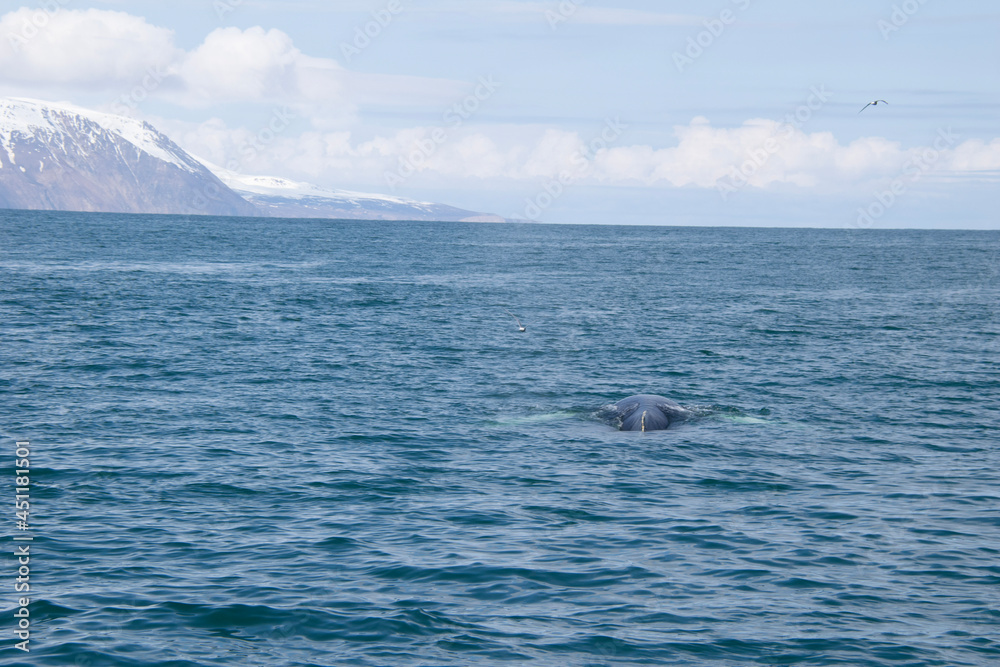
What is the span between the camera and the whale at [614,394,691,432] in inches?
1148

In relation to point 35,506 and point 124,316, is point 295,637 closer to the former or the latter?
point 35,506

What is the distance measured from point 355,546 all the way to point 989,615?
11500 millimetres

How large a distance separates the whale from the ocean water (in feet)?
2.53

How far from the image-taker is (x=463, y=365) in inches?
1640

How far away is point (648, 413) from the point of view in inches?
1166

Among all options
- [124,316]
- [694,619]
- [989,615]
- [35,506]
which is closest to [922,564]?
[989,615]

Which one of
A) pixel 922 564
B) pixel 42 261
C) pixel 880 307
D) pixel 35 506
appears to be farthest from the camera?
pixel 42 261

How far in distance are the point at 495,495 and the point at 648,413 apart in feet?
30.2
